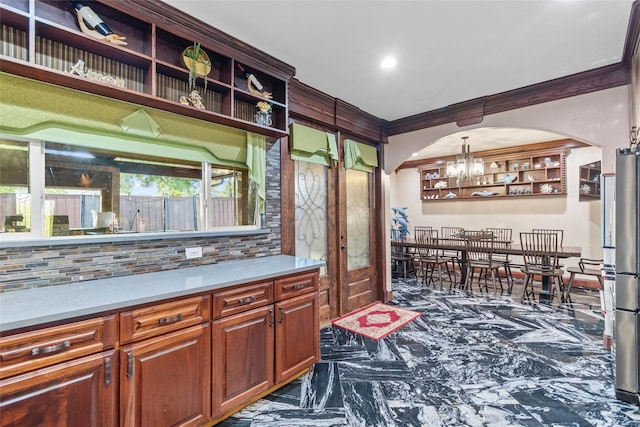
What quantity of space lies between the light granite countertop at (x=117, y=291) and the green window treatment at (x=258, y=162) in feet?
2.21

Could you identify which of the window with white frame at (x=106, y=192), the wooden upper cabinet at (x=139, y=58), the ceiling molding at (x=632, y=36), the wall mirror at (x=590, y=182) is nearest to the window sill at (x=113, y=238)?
the window with white frame at (x=106, y=192)

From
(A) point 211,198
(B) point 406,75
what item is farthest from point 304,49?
(A) point 211,198

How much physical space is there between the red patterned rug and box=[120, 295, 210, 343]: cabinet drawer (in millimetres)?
2082

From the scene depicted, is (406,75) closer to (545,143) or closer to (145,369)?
(145,369)

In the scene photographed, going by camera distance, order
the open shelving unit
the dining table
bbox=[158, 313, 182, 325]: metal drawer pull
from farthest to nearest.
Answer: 1. the open shelving unit
2. the dining table
3. bbox=[158, 313, 182, 325]: metal drawer pull

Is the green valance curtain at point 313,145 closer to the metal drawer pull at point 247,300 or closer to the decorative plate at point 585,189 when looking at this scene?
the metal drawer pull at point 247,300

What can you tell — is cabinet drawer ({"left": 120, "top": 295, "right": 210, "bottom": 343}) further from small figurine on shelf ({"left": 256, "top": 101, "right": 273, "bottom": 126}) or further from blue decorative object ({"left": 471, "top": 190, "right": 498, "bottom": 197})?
blue decorative object ({"left": 471, "top": 190, "right": 498, "bottom": 197})

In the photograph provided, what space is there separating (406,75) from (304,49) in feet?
3.55

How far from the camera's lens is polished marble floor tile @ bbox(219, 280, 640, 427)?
6.49 ft

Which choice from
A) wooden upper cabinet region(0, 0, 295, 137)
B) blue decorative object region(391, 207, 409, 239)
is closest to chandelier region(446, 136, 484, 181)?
blue decorative object region(391, 207, 409, 239)

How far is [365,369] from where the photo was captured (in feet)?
8.53

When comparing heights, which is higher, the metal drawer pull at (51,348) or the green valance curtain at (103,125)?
the green valance curtain at (103,125)

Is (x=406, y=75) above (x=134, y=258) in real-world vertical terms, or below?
above

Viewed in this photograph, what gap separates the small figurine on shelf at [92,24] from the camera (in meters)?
1.80
